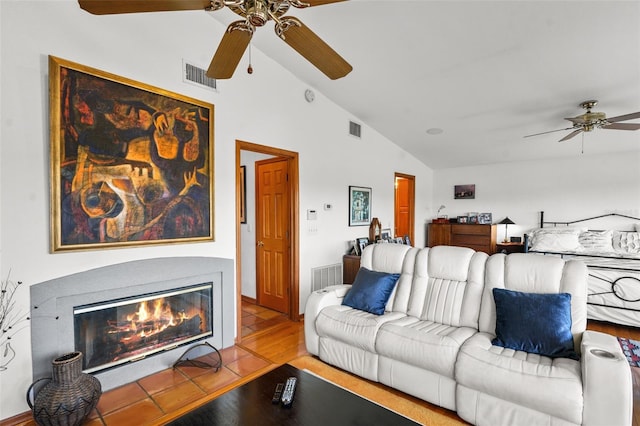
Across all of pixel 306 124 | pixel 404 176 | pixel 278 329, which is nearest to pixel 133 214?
pixel 278 329

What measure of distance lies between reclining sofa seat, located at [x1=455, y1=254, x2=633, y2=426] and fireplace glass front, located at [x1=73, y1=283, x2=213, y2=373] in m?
2.31

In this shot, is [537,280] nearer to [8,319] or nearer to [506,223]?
[8,319]

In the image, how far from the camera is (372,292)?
290cm

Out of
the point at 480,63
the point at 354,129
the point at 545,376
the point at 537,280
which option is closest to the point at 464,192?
the point at 354,129

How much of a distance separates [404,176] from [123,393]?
5.23m

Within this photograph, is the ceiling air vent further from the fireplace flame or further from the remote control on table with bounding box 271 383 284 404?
the remote control on table with bounding box 271 383 284 404

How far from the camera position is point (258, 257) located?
4.62 m

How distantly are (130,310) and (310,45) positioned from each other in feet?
8.08

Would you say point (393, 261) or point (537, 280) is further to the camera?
point (393, 261)

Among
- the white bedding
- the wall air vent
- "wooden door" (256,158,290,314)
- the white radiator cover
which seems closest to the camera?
the wall air vent

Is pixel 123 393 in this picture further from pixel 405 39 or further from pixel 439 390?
pixel 405 39

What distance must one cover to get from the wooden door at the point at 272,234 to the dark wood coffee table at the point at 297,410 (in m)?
2.38

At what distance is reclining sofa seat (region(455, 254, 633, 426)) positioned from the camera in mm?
1662

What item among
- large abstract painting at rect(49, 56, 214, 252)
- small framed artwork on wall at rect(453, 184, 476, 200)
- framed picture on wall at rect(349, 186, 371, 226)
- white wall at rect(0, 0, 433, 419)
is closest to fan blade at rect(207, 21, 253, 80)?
large abstract painting at rect(49, 56, 214, 252)
